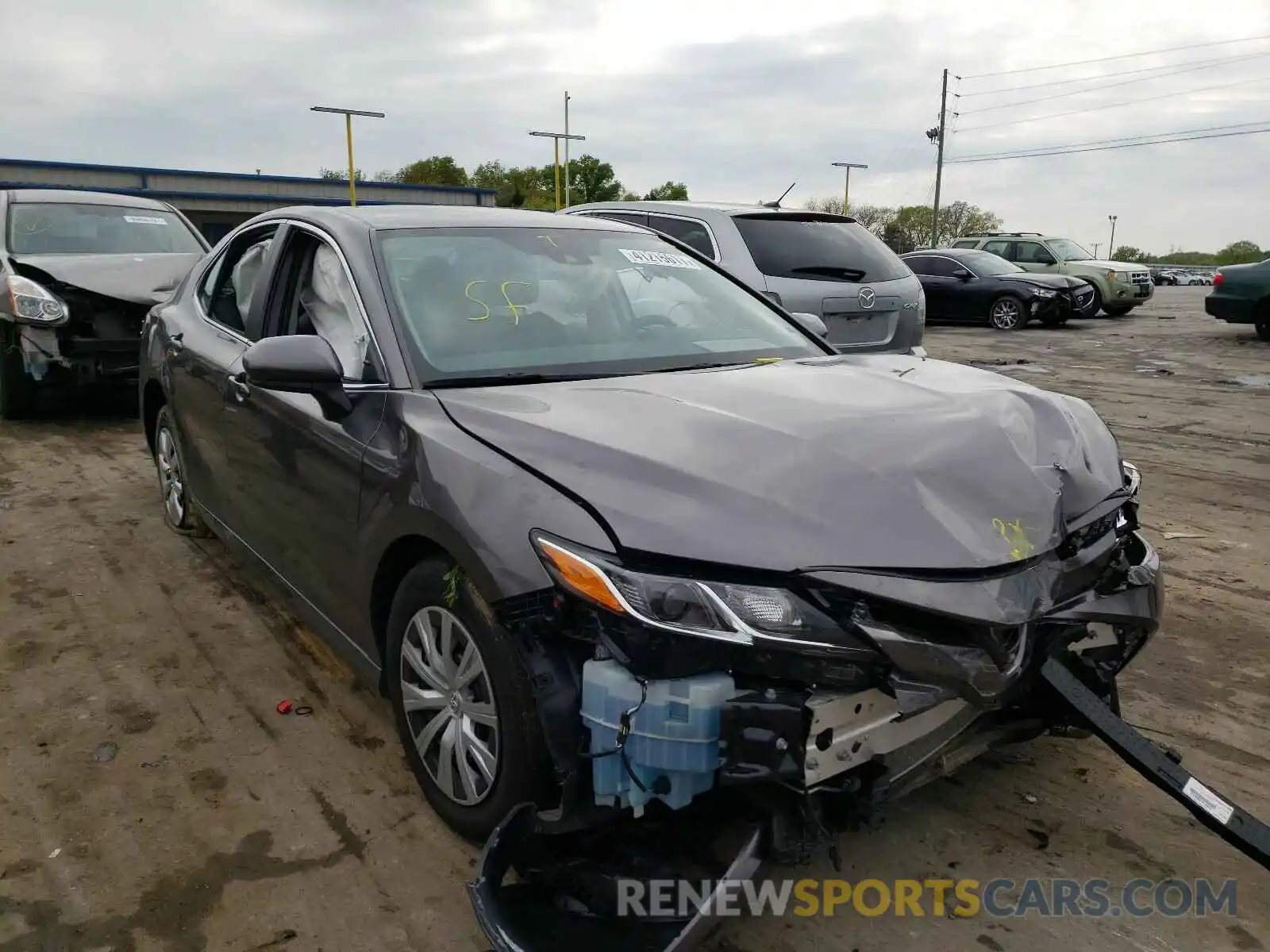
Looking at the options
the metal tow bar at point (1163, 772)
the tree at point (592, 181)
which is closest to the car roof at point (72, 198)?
the metal tow bar at point (1163, 772)

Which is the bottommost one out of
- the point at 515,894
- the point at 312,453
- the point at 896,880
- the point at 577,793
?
the point at 896,880

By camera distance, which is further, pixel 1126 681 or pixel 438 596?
pixel 1126 681

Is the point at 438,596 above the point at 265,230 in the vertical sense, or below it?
below

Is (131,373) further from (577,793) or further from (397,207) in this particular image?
(577,793)

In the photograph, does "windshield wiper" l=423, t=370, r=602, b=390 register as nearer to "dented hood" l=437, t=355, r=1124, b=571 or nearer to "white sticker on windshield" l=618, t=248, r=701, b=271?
"dented hood" l=437, t=355, r=1124, b=571

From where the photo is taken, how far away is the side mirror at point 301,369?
9.09 ft

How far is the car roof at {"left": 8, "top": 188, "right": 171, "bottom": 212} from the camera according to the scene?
28.0 feet

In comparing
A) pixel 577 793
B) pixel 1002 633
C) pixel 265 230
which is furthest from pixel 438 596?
pixel 265 230

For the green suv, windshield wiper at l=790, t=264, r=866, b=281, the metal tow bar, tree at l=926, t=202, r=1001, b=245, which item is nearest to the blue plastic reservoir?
the metal tow bar

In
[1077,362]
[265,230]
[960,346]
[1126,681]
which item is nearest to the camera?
[1126,681]

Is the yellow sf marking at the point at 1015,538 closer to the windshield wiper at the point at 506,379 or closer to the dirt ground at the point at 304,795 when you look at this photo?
the dirt ground at the point at 304,795

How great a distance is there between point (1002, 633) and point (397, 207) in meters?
2.63

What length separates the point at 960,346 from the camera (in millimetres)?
14562

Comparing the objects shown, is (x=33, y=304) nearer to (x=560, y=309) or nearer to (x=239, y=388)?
(x=239, y=388)
